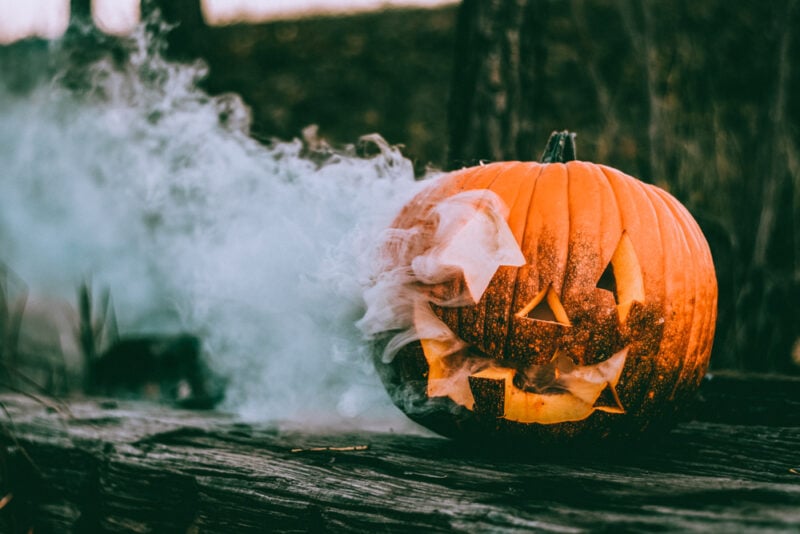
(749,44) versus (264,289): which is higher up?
(749,44)

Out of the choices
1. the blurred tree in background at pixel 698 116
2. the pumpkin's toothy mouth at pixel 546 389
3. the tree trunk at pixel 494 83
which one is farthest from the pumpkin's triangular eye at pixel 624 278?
the tree trunk at pixel 494 83

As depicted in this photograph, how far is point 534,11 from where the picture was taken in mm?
2898

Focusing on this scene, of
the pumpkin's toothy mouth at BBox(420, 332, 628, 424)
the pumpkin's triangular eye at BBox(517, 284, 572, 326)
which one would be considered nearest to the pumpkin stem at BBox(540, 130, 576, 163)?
the pumpkin's triangular eye at BBox(517, 284, 572, 326)

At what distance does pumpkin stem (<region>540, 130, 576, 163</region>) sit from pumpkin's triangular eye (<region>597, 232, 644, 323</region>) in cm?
42

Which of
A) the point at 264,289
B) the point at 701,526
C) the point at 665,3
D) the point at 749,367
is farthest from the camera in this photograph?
the point at 665,3

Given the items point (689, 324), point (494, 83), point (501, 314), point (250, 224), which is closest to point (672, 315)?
point (689, 324)

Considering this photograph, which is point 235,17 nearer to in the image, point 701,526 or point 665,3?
point 665,3

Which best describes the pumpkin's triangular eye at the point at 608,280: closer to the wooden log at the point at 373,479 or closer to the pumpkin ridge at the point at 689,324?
the pumpkin ridge at the point at 689,324

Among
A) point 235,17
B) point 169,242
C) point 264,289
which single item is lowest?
point 264,289

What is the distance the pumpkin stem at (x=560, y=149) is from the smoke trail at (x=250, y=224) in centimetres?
42

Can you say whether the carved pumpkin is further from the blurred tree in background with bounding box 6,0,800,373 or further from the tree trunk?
the tree trunk

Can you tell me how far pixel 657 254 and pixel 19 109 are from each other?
20.3 ft

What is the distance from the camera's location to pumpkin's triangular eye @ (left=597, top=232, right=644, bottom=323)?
170 cm

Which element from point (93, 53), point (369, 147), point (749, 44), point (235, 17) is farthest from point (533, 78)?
point (235, 17)
